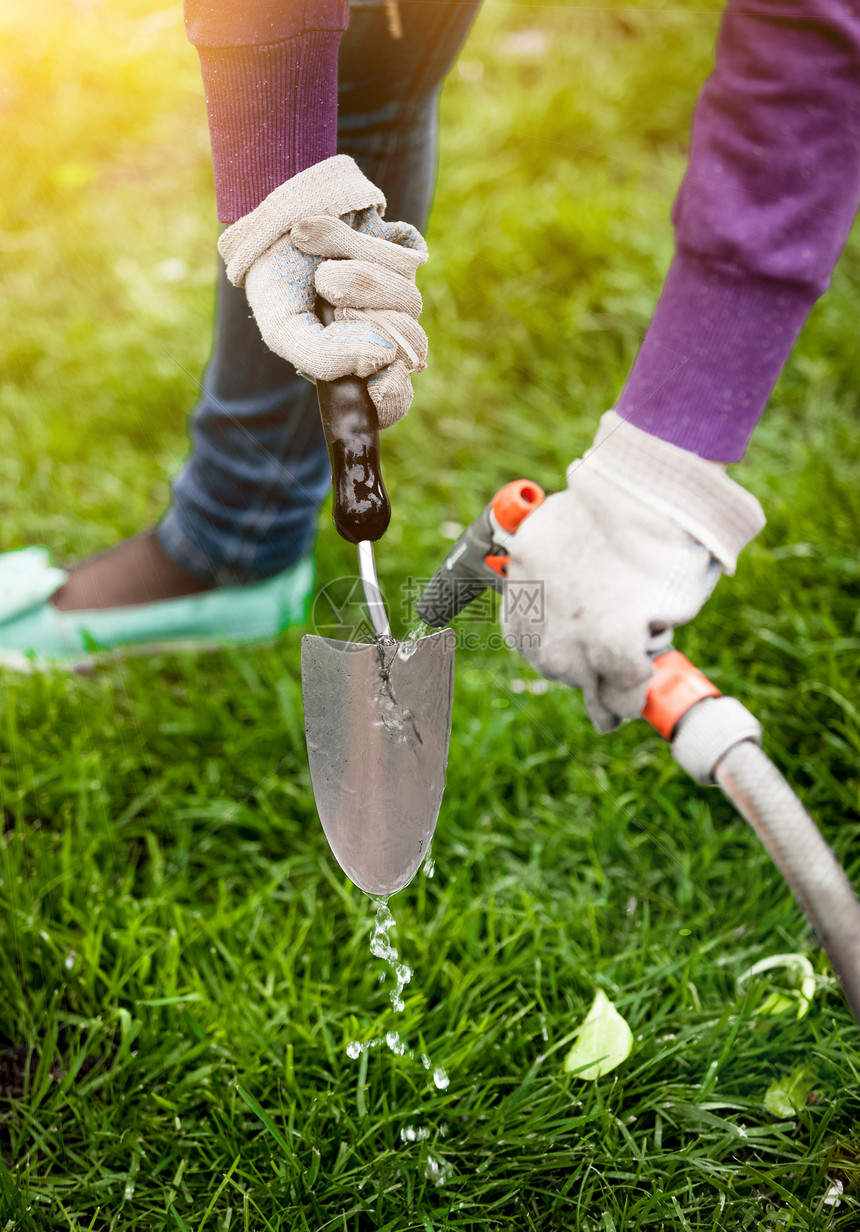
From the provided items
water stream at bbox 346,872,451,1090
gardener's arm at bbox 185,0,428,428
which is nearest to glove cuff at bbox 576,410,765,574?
gardener's arm at bbox 185,0,428,428

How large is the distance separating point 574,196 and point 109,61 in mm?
1929

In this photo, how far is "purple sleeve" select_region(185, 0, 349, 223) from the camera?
1.10 m

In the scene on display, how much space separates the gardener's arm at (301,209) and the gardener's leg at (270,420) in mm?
365

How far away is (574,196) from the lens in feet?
10.2

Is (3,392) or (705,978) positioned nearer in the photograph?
(705,978)

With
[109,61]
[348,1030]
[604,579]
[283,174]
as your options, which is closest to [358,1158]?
[348,1030]

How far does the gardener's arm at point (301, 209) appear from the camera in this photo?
110 cm

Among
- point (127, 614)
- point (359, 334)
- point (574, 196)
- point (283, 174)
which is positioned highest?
point (283, 174)

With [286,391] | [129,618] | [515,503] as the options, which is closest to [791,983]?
[515,503]

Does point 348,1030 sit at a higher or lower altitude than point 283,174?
lower

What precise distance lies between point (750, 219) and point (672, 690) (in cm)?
61

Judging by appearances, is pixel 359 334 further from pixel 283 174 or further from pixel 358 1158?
pixel 358 1158
